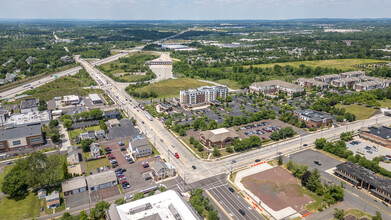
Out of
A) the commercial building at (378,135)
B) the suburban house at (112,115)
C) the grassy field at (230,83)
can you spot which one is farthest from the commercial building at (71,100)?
the commercial building at (378,135)

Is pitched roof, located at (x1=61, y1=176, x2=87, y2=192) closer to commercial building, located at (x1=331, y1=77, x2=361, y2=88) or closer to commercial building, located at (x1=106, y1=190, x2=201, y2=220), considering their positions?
commercial building, located at (x1=106, y1=190, x2=201, y2=220)

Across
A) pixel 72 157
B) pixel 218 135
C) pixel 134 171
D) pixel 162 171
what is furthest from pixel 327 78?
pixel 72 157

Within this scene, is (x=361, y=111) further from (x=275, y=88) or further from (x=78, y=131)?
(x=78, y=131)

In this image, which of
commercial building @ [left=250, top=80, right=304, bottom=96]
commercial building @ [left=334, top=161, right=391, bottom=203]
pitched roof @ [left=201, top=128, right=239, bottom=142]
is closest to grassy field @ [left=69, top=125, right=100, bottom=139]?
pitched roof @ [left=201, top=128, right=239, bottom=142]

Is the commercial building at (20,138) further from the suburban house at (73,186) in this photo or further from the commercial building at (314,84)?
the commercial building at (314,84)

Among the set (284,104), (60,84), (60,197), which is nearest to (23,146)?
(60,197)

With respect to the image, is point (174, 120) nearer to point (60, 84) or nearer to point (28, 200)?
point (28, 200)
